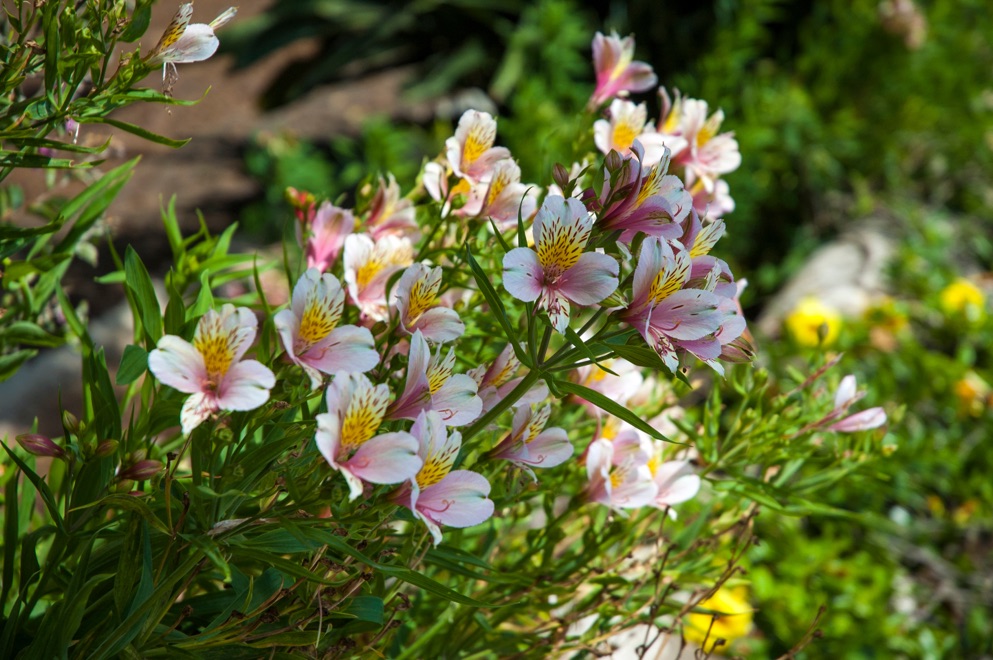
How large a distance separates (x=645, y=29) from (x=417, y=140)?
1188 mm

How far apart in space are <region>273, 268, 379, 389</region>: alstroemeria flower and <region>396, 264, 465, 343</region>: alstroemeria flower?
77 mm

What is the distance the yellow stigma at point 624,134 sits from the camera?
102 cm

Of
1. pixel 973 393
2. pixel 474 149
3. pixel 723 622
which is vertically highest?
pixel 474 149

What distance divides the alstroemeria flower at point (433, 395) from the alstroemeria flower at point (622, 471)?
276mm

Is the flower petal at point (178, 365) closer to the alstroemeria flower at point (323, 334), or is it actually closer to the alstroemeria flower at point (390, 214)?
the alstroemeria flower at point (323, 334)

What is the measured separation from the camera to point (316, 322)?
69cm

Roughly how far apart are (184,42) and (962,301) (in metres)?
2.59

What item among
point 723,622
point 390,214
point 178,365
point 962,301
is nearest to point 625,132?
point 390,214

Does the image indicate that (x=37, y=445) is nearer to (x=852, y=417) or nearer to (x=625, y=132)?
(x=625, y=132)

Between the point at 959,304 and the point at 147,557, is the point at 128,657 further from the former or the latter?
the point at 959,304

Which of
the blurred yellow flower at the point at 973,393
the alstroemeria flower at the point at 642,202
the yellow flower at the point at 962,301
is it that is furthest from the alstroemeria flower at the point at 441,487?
the yellow flower at the point at 962,301

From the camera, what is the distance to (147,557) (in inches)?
28.3

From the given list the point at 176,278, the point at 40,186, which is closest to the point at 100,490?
the point at 176,278

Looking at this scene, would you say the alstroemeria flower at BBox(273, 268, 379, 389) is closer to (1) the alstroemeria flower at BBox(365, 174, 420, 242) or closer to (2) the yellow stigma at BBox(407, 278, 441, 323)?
(2) the yellow stigma at BBox(407, 278, 441, 323)
